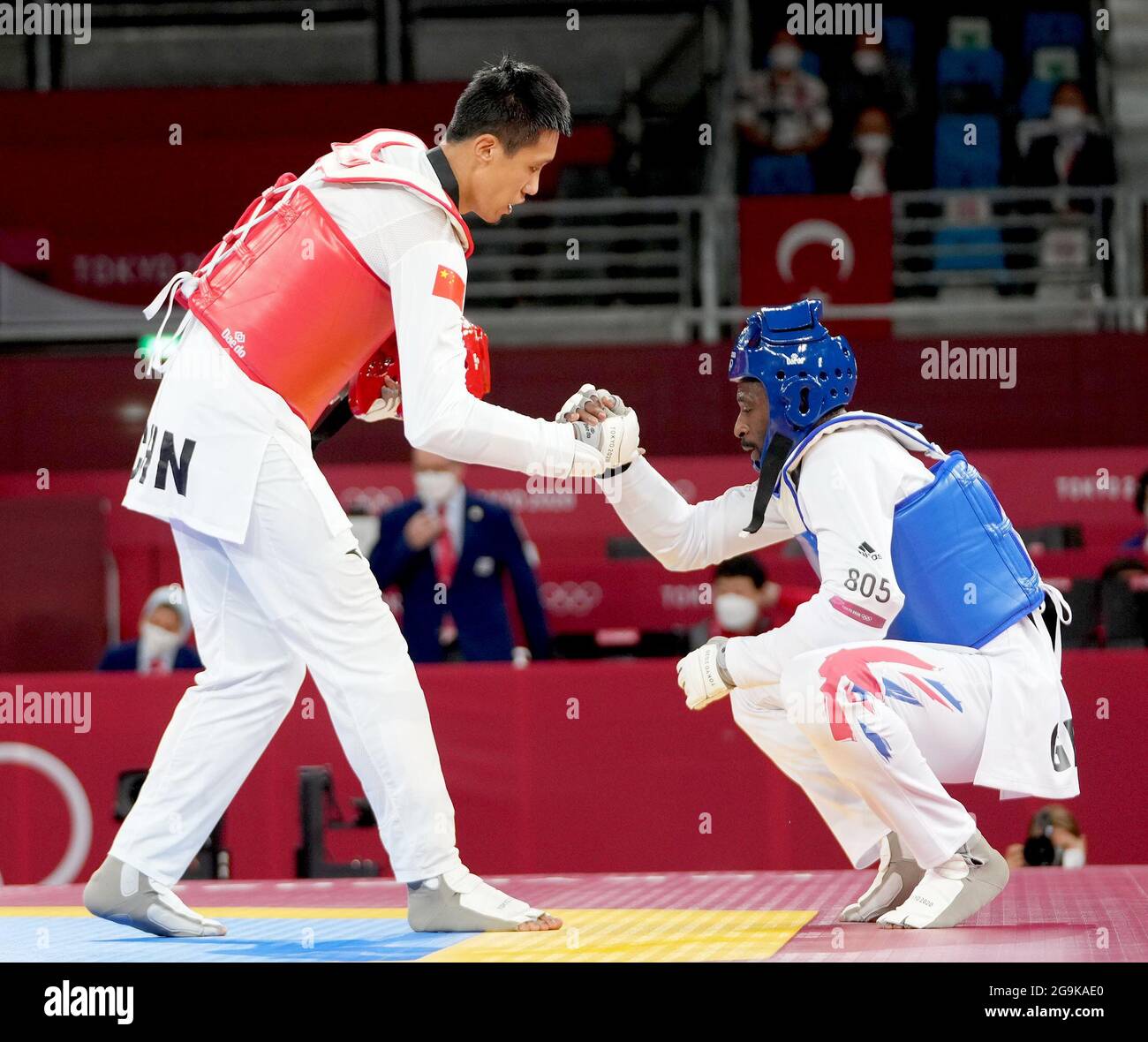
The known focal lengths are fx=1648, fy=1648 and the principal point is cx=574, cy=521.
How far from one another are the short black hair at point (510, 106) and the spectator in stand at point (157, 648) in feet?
12.0

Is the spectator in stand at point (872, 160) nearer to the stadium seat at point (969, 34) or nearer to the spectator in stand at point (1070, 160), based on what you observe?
the spectator in stand at point (1070, 160)

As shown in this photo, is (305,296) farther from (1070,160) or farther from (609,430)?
(1070,160)

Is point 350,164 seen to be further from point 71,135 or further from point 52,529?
point 71,135

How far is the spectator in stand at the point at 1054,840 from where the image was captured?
5.46 metres

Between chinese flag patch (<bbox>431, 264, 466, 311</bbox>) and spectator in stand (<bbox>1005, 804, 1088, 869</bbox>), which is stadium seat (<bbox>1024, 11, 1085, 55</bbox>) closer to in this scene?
spectator in stand (<bbox>1005, 804, 1088, 869</bbox>)

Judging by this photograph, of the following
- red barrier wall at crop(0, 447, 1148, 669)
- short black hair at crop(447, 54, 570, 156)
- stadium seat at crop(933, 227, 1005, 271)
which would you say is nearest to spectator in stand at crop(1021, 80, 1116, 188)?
stadium seat at crop(933, 227, 1005, 271)

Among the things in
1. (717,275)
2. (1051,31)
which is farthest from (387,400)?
(1051,31)

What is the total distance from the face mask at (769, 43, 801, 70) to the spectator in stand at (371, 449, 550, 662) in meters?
6.26

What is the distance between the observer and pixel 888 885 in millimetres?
3580

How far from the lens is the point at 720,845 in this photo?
18.9 feet

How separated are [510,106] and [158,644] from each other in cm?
401

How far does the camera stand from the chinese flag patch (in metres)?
3.23
